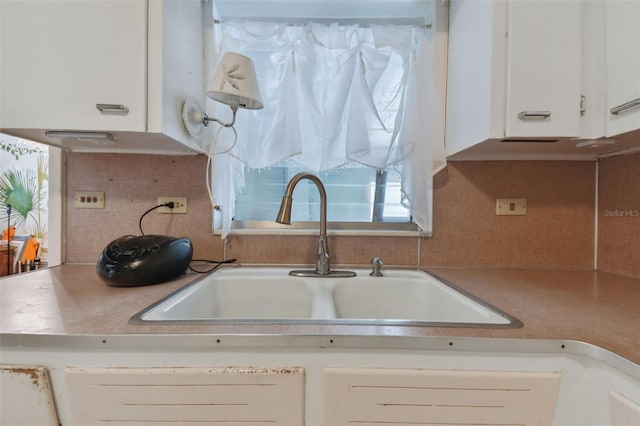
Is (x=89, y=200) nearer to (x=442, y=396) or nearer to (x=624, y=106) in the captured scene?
(x=442, y=396)

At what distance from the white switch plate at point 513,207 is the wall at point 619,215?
317 millimetres

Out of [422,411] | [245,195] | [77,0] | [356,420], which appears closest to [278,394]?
[356,420]

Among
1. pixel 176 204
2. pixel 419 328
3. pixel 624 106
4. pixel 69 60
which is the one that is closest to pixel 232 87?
pixel 69 60

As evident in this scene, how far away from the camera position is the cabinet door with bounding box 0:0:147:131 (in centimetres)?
90

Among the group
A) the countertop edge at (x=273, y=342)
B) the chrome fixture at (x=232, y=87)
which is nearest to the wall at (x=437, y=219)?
the chrome fixture at (x=232, y=87)

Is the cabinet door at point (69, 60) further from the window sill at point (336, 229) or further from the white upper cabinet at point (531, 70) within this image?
the white upper cabinet at point (531, 70)

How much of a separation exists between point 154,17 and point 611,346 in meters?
1.43

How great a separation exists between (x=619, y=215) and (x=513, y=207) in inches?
15.0

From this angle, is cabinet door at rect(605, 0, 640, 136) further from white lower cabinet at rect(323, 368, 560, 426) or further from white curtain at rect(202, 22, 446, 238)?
white lower cabinet at rect(323, 368, 560, 426)

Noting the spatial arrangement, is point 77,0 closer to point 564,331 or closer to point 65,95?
point 65,95

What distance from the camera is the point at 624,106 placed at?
81 cm

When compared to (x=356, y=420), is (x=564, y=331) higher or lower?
higher

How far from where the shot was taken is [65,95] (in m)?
0.91

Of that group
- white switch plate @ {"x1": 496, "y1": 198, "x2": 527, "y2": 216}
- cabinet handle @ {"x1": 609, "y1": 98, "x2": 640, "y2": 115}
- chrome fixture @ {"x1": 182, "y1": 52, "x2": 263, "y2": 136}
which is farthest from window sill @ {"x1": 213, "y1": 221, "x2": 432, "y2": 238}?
cabinet handle @ {"x1": 609, "y1": 98, "x2": 640, "y2": 115}
